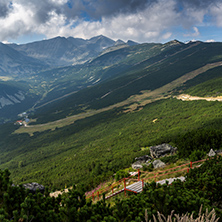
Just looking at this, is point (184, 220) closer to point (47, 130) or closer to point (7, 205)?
point (7, 205)

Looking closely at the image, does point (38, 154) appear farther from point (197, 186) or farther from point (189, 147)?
point (197, 186)

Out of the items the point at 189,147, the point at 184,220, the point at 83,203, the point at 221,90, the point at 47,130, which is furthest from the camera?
the point at 47,130

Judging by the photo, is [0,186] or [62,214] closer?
[62,214]

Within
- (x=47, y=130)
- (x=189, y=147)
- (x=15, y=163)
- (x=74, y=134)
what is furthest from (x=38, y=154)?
(x=189, y=147)

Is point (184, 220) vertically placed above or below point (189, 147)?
above

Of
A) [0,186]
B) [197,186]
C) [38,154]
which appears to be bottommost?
[38,154]

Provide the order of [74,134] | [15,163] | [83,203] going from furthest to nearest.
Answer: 1. [74,134]
2. [15,163]
3. [83,203]

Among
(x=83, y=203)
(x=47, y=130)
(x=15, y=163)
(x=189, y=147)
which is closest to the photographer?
(x=83, y=203)

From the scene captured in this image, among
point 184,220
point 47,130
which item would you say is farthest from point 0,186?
point 47,130

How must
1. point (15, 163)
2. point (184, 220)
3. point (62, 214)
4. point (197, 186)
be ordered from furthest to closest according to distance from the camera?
point (15, 163)
point (197, 186)
point (62, 214)
point (184, 220)
